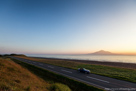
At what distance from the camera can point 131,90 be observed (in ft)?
37.7

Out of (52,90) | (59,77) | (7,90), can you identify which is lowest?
(59,77)

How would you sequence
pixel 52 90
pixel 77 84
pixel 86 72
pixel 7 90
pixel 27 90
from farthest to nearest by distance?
pixel 86 72, pixel 77 84, pixel 52 90, pixel 27 90, pixel 7 90

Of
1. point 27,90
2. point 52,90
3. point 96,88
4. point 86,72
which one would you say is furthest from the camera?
point 86,72

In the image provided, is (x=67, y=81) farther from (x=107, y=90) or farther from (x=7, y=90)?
(x=7, y=90)

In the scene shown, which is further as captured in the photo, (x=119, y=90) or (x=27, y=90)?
(x=119, y=90)

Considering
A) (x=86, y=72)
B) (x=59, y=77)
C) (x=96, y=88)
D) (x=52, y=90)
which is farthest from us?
(x=86, y=72)

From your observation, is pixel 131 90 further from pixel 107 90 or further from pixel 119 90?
pixel 107 90

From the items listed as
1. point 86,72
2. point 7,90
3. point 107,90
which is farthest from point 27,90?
point 86,72

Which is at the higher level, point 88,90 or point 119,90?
point 119,90

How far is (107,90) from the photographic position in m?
11.6

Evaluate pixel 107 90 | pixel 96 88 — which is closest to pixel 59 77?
pixel 96 88

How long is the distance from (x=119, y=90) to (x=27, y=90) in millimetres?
13659

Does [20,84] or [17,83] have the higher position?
[17,83]

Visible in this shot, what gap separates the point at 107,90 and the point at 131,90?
3.78 m
